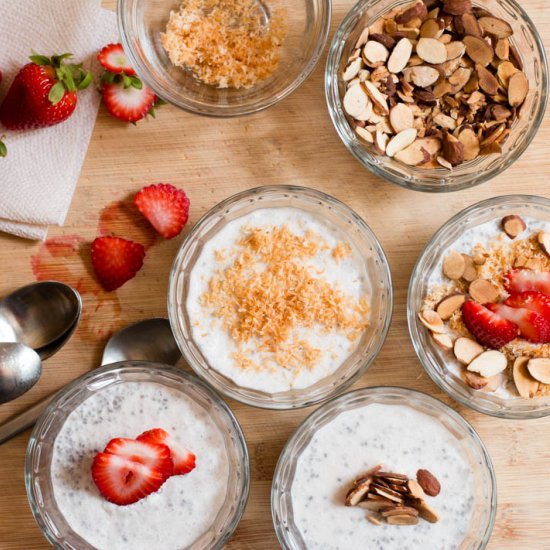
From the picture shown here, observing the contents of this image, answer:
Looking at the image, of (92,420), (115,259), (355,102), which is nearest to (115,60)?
(115,259)

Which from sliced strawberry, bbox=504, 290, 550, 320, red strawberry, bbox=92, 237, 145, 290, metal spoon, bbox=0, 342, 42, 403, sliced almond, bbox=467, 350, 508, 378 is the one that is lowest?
sliced almond, bbox=467, 350, 508, 378

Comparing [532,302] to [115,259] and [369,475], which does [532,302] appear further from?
[115,259]

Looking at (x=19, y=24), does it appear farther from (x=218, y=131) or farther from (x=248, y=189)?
(x=248, y=189)

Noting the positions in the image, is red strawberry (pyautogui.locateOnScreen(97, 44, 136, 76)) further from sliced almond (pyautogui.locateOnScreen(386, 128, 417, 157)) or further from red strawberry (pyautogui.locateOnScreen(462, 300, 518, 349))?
red strawberry (pyautogui.locateOnScreen(462, 300, 518, 349))

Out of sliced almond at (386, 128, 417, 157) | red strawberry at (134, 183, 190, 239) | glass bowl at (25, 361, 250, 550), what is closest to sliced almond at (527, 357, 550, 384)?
sliced almond at (386, 128, 417, 157)

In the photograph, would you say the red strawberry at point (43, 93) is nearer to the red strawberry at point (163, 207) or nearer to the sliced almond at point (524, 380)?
the red strawberry at point (163, 207)

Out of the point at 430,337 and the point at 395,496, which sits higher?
the point at 430,337

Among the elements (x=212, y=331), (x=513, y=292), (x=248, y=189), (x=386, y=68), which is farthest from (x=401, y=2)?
(x=212, y=331)
